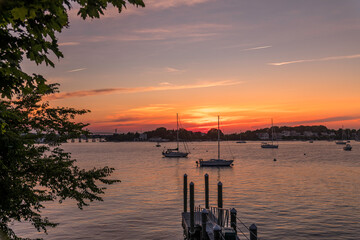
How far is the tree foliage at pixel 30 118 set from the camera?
525cm

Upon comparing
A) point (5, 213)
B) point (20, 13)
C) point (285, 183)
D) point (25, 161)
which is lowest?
point (285, 183)

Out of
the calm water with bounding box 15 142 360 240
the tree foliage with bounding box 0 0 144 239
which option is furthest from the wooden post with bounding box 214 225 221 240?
the calm water with bounding box 15 142 360 240

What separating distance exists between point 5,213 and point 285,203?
3443 centimetres

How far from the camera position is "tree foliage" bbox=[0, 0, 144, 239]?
525 centimetres

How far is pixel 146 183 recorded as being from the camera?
60.9 m

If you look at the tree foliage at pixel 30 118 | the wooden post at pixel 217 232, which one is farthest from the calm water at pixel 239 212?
the tree foliage at pixel 30 118

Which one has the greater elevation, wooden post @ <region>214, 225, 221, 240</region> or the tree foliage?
the tree foliage

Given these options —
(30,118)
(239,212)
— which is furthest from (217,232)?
(239,212)

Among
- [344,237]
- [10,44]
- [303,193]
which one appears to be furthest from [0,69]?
[303,193]

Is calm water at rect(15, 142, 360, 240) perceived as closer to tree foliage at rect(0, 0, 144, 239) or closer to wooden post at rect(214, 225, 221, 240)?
wooden post at rect(214, 225, 221, 240)

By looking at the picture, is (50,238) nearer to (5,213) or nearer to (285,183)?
(5,213)

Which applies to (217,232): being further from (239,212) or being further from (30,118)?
(239,212)

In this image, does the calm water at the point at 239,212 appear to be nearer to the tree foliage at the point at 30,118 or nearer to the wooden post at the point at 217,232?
the wooden post at the point at 217,232

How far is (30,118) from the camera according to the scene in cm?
1334
